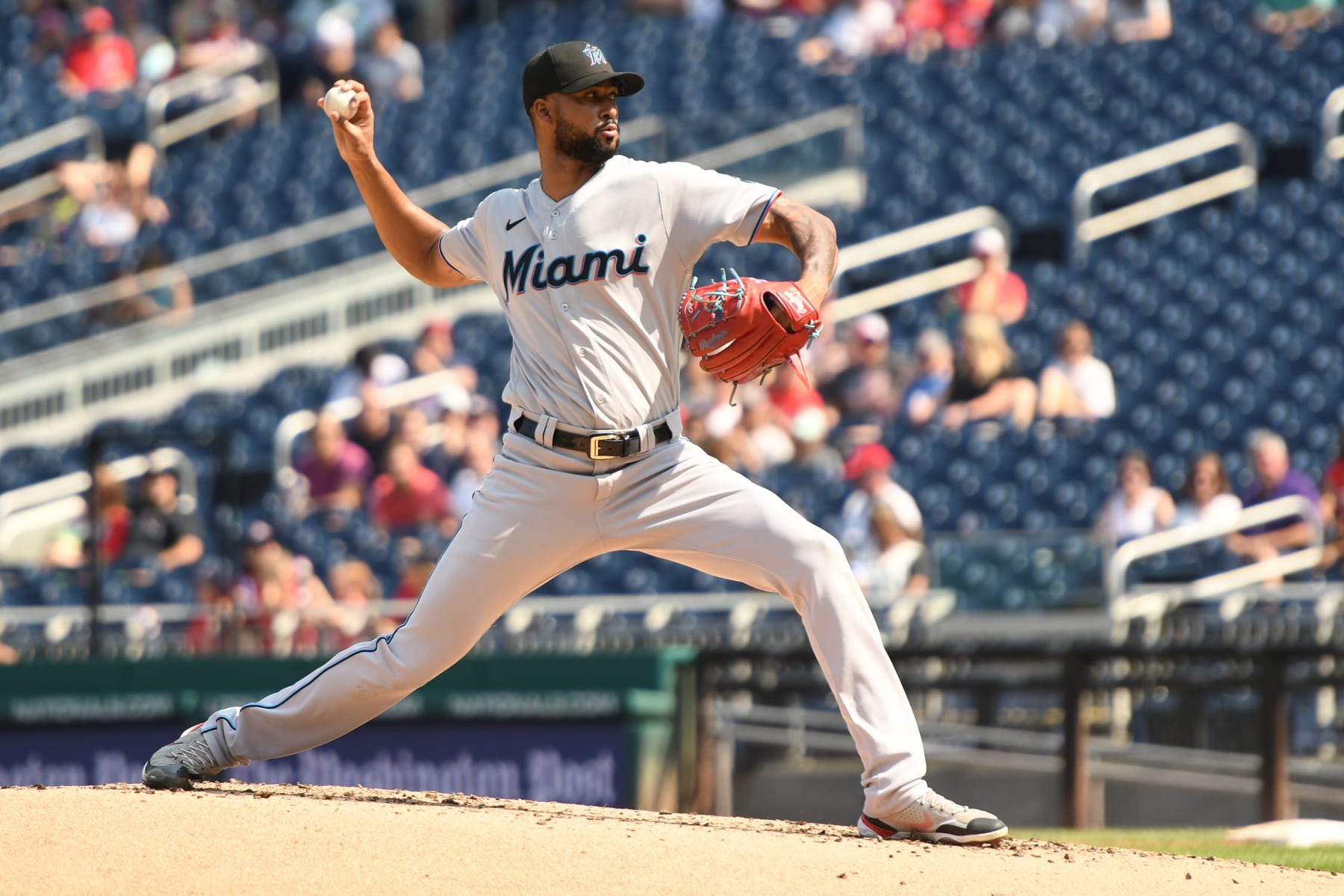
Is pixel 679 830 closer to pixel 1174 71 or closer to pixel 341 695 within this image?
pixel 341 695

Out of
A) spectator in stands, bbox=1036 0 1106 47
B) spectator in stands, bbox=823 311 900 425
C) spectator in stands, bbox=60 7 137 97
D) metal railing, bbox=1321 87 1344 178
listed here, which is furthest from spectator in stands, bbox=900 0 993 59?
spectator in stands, bbox=60 7 137 97

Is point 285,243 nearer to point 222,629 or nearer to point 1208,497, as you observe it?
point 222,629

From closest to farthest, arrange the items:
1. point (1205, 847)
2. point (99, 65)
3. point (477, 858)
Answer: point (477, 858) < point (1205, 847) < point (99, 65)

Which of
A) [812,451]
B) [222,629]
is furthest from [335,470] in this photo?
[812,451]

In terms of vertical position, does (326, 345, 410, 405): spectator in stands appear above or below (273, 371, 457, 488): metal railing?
above

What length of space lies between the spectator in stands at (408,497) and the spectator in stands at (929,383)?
272 cm

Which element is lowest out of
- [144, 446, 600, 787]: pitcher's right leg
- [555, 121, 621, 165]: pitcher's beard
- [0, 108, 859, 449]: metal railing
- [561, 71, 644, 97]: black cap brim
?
[144, 446, 600, 787]: pitcher's right leg

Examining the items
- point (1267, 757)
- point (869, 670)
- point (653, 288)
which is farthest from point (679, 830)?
point (1267, 757)

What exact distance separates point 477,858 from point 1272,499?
21.1 ft

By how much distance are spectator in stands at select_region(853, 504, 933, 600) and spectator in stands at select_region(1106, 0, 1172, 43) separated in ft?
21.0

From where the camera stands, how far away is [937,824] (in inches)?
162

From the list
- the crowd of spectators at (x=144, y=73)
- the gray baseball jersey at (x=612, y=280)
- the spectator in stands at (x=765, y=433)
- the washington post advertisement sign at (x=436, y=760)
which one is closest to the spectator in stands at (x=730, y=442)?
the spectator in stands at (x=765, y=433)

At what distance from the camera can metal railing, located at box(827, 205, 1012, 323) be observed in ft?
40.3

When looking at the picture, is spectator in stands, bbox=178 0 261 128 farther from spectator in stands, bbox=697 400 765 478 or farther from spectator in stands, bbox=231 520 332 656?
spectator in stands, bbox=697 400 765 478
